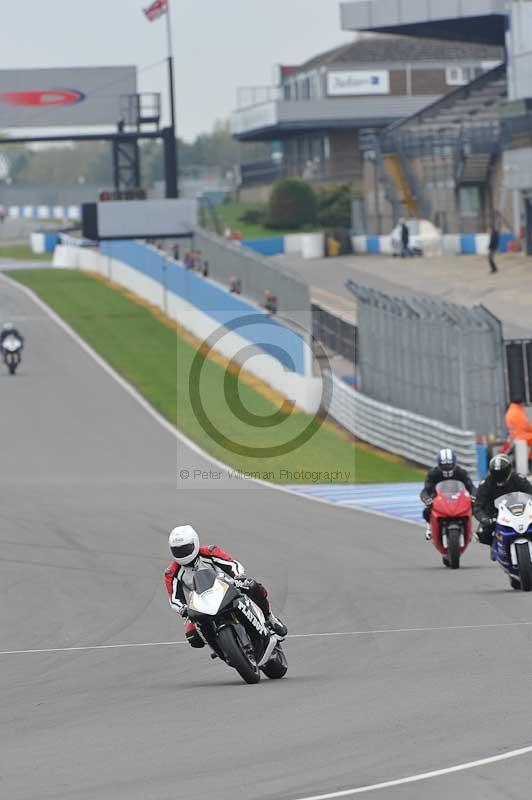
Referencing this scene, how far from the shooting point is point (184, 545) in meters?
10.4

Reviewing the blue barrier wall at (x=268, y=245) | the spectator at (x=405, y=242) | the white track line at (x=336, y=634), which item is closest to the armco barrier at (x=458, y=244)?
the spectator at (x=405, y=242)

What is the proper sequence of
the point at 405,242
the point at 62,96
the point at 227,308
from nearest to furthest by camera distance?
the point at 227,308 → the point at 62,96 → the point at 405,242

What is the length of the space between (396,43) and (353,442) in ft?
245

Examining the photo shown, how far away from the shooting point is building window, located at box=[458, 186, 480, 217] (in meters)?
66.5

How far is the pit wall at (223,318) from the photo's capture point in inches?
1439

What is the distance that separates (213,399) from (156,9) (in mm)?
29333

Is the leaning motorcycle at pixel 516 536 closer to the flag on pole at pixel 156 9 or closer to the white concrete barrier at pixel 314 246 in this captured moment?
the flag on pole at pixel 156 9

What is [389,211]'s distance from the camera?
74.2m

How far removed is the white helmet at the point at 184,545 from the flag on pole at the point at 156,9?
55200 mm

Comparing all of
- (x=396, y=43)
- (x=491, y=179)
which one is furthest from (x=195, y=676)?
(x=396, y=43)

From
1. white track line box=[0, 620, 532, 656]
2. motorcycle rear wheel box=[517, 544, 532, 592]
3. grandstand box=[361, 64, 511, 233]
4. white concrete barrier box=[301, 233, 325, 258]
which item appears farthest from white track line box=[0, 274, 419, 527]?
grandstand box=[361, 64, 511, 233]

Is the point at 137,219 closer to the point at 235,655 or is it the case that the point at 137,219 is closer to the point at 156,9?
the point at 156,9

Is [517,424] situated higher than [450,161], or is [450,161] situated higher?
[450,161]

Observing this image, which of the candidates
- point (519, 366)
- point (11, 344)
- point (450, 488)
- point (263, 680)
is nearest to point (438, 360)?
point (519, 366)
